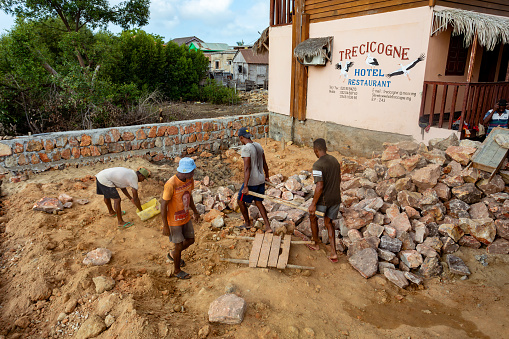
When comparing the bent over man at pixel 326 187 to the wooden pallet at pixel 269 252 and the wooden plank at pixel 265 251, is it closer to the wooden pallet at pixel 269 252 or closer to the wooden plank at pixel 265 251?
the wooden pallet at pixel 269 252

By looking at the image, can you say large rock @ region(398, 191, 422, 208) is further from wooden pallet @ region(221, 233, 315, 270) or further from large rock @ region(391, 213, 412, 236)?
wooden pallet @ region(221, 233, 315, 270)

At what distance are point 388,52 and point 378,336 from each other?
6172 millimetres

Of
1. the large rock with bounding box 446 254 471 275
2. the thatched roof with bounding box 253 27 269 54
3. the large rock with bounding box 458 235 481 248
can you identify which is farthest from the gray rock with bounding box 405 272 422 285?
the thatched roof with bounding box 253 27 269 54

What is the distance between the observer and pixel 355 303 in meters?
3.73

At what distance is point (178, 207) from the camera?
12.7 feet

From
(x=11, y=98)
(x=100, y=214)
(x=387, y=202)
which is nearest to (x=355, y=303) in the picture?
(x=387, y=202)

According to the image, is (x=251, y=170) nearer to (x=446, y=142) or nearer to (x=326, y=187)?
(x=326, y=187)

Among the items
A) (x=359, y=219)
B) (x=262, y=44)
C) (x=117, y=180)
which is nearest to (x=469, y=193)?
(x=359, y=219)

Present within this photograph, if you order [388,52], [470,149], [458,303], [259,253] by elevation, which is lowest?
[458,303]

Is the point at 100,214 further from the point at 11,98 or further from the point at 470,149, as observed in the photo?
the point at 470,149

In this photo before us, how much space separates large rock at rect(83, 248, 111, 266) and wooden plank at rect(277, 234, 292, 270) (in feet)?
7.41

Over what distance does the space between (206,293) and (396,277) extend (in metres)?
2.35

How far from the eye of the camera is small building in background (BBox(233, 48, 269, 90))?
28.5 meters

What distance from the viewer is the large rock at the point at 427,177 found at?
5.18 m
